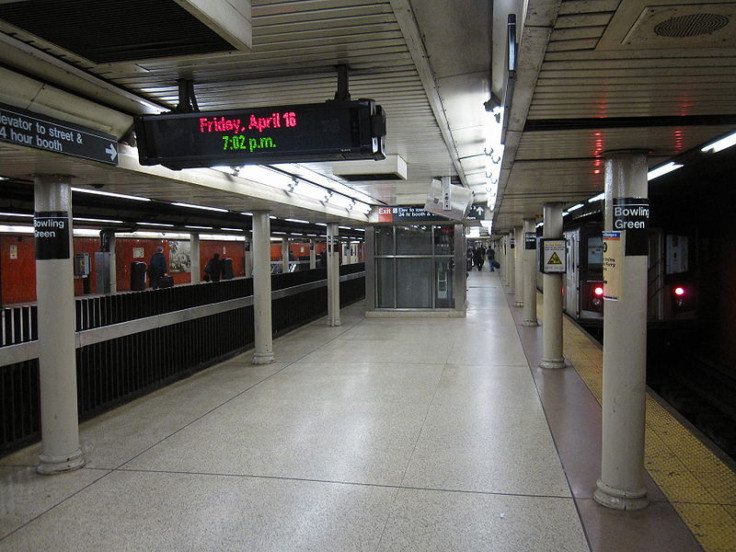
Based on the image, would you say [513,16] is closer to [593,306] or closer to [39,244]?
[39,244]

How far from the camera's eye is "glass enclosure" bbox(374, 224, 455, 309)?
555 inches

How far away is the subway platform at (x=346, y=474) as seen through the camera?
3330 millimetres

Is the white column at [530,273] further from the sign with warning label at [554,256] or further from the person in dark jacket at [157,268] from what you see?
the person in dark jacket at [157,268]

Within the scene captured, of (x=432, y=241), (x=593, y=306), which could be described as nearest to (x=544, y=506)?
(x=593, y=306)

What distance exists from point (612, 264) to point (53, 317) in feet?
13.6

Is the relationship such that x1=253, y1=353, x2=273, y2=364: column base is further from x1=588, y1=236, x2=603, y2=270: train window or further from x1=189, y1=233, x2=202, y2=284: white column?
x1=189, y1=233, x2=202, y2=284: white column

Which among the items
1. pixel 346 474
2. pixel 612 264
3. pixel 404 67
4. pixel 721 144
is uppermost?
pixel 404 67

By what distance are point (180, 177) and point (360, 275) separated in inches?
563

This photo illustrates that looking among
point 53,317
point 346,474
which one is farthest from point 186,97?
point 346,474

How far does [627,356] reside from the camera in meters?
3.74

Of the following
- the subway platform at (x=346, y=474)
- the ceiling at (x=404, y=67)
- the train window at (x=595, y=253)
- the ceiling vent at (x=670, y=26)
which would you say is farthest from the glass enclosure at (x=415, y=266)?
the ceiling vent at (x=670, y=26)

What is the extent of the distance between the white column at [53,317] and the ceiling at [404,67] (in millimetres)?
266

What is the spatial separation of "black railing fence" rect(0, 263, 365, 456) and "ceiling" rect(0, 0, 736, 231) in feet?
4.78

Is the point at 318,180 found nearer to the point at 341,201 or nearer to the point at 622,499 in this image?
the point at 341,201
